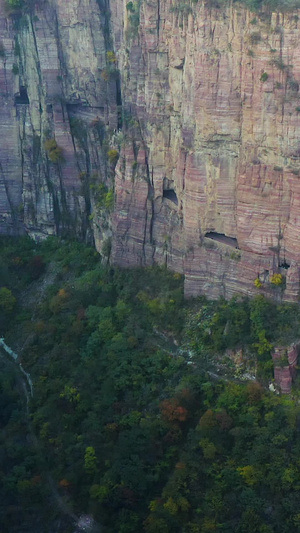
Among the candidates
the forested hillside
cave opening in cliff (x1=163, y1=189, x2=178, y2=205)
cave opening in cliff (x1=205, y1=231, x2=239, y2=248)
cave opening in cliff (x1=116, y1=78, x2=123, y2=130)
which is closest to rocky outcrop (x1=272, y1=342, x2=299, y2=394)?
the forested hillside

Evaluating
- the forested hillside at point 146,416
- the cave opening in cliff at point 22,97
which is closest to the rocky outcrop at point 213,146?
Answer: the forested hillside at point 146,416

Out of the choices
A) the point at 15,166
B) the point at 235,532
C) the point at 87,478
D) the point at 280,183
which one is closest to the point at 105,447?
the point at 87,478

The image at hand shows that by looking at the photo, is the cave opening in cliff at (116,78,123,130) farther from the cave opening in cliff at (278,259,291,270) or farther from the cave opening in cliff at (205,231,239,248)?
the cave opening in cliff at (278,259,291,270)

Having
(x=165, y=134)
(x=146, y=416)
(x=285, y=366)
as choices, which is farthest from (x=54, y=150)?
(x=285, y=366)

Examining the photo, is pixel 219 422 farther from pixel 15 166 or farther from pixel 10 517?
pixel 15 166

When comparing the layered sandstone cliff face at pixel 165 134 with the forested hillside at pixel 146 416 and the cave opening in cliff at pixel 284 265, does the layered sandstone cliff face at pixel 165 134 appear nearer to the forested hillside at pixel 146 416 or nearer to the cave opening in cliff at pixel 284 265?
the cave opening in cliff at pixel 284 265
